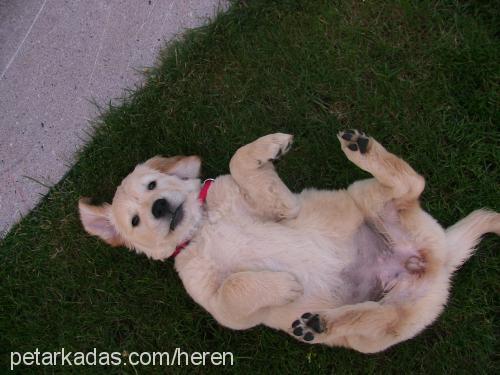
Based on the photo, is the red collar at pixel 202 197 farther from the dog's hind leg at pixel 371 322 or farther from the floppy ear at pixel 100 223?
the dog's hind leg at pixel 371 322

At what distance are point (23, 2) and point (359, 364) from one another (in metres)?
3.95

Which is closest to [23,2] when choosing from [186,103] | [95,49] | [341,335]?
[95,49]

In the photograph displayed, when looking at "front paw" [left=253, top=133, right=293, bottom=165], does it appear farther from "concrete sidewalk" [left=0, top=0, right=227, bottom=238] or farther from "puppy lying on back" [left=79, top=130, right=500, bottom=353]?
"concrete sidewalk" [left=0, top=0, right=227, bottom=238]

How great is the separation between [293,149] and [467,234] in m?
1.32

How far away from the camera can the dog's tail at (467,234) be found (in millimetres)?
2564

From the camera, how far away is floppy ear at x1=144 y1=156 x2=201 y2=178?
9.23 ft

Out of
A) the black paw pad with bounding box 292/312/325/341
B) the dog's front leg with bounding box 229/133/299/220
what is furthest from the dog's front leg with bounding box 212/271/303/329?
the dog's front leg with bounding box 229/133/299/220

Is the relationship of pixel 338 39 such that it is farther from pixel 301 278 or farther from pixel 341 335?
pixel 341 335

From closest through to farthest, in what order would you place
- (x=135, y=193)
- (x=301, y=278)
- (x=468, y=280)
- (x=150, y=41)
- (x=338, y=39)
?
(x=301, y=278)
(x=135, y=193)
(x=468, y=280)
(x=338, y=39)
(x=150, y=41)

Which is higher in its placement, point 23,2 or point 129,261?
point 23,2

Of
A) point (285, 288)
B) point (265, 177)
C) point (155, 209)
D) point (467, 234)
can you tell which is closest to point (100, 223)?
point (155, 209)

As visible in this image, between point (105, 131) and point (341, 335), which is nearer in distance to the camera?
point (341, 335)

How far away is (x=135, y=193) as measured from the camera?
2.65m

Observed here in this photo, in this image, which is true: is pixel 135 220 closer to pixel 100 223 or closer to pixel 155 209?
pixel 155 209
